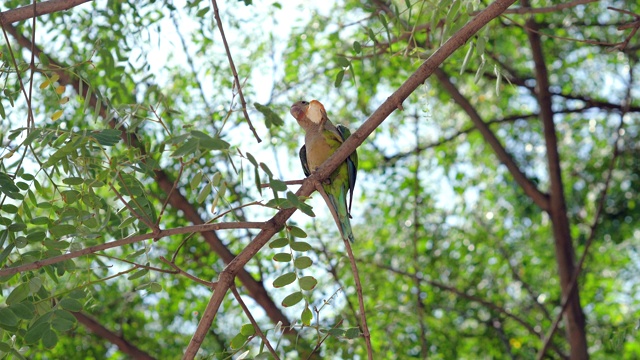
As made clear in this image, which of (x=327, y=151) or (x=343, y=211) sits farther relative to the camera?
(x=327, y=151)

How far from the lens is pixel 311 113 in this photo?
129 inches

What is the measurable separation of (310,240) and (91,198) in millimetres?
3268

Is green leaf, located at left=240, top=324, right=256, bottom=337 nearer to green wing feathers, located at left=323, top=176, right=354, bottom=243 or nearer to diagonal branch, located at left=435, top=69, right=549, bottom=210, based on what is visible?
green wing feathers, located at left=323, top=176, right=354, bottom=243

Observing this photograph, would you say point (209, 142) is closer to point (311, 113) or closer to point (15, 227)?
point (15, 227)

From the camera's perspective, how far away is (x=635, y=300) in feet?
22.2

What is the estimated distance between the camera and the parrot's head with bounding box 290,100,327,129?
3.26m

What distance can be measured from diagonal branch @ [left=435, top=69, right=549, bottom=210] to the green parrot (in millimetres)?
1966

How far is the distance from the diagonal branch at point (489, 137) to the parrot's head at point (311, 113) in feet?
6.23

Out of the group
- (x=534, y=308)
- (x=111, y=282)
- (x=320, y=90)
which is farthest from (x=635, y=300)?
(x=111, y=282)

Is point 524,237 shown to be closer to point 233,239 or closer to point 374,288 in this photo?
point 374,288

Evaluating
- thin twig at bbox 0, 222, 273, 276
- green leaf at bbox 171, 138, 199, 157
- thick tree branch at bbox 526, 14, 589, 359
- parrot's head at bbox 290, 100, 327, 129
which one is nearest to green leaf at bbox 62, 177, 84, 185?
thin twig at bbox 0, 222, 273, 276

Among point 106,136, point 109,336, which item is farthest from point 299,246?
point 109,336

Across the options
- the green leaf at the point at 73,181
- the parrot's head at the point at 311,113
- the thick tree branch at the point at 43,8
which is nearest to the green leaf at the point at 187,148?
the green leaf at the point at 73,181

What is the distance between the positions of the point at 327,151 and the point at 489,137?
2352 millimetres
